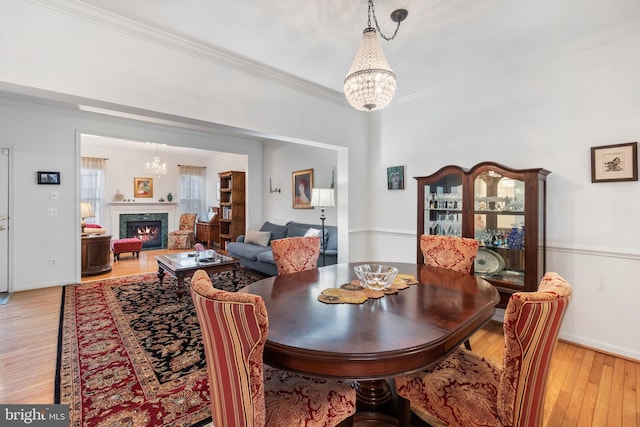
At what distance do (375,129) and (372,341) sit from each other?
140 inches

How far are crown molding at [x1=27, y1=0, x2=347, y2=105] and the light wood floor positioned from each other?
2557mm

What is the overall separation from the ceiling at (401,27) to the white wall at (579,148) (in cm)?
23

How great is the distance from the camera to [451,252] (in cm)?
238

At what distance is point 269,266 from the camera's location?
177 inches

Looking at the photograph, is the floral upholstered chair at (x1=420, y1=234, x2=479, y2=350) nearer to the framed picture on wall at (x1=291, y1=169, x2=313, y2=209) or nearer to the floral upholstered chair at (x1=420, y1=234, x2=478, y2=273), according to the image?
the floral upholstered chair at (x1=420, y1=234, x2=478, y2=273)

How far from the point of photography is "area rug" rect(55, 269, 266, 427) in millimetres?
1691

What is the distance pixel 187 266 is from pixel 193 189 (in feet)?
18.7

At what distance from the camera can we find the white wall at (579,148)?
92.9 inches

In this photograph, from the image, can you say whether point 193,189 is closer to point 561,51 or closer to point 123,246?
point 123,246

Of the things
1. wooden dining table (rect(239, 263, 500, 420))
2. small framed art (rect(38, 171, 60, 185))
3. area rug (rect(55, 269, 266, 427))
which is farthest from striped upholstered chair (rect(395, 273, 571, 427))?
small framed art (rect(38, 171, 60, 185))

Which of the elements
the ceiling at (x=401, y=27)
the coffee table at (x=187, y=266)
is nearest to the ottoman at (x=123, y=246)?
the coffee table at (x=187, y=266)

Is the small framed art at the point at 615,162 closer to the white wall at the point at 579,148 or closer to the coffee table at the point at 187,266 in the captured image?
the white wall at the point at 579,148

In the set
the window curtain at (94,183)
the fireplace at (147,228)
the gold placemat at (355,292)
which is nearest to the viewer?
the gold placemat at (355,292)

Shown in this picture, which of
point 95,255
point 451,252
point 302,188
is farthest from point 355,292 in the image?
point 95,255
